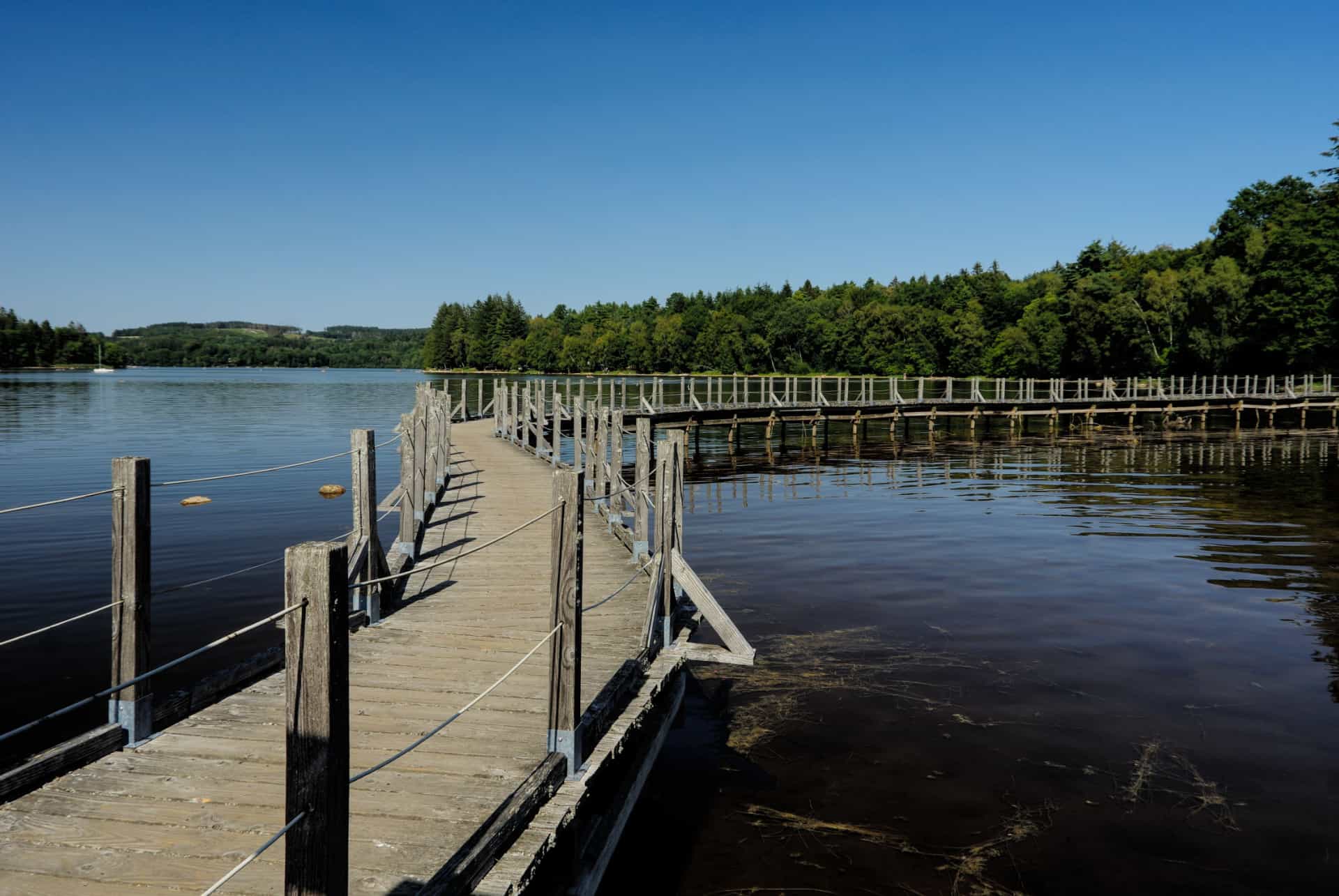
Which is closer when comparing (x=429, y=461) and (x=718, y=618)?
(x=718, y=618)

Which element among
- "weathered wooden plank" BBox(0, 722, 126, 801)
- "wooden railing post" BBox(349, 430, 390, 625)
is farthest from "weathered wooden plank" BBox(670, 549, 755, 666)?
"weathered wooden plank" BBox(0, 722, 126, 801)

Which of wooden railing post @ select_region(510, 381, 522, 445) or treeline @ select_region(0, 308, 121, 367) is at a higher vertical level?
treeline @ select_region(0, 308, 121, 367)

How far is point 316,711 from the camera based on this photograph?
10.2ft

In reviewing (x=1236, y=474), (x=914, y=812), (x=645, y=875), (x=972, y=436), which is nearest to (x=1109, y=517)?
(x=1236, y=474)

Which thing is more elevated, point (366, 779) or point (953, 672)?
point (366, 779)

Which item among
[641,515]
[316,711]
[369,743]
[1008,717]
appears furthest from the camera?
[641,515]

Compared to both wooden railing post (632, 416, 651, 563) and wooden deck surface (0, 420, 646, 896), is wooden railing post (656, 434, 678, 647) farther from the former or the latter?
wooden railing post (632, 416, 651, 563)

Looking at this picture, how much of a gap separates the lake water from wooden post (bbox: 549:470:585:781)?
210 centimetres

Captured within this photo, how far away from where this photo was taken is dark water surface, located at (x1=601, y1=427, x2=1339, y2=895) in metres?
7.48

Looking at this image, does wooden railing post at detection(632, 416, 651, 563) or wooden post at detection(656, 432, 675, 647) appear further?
wooden railing post at detection(632, 416, 651, 563)

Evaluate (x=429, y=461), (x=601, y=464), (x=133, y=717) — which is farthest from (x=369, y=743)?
(x=601, y=464)

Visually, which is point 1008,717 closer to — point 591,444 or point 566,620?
point 566,620

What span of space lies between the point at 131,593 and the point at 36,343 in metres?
221

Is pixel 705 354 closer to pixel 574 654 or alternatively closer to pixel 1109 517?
pixel 1109 517
